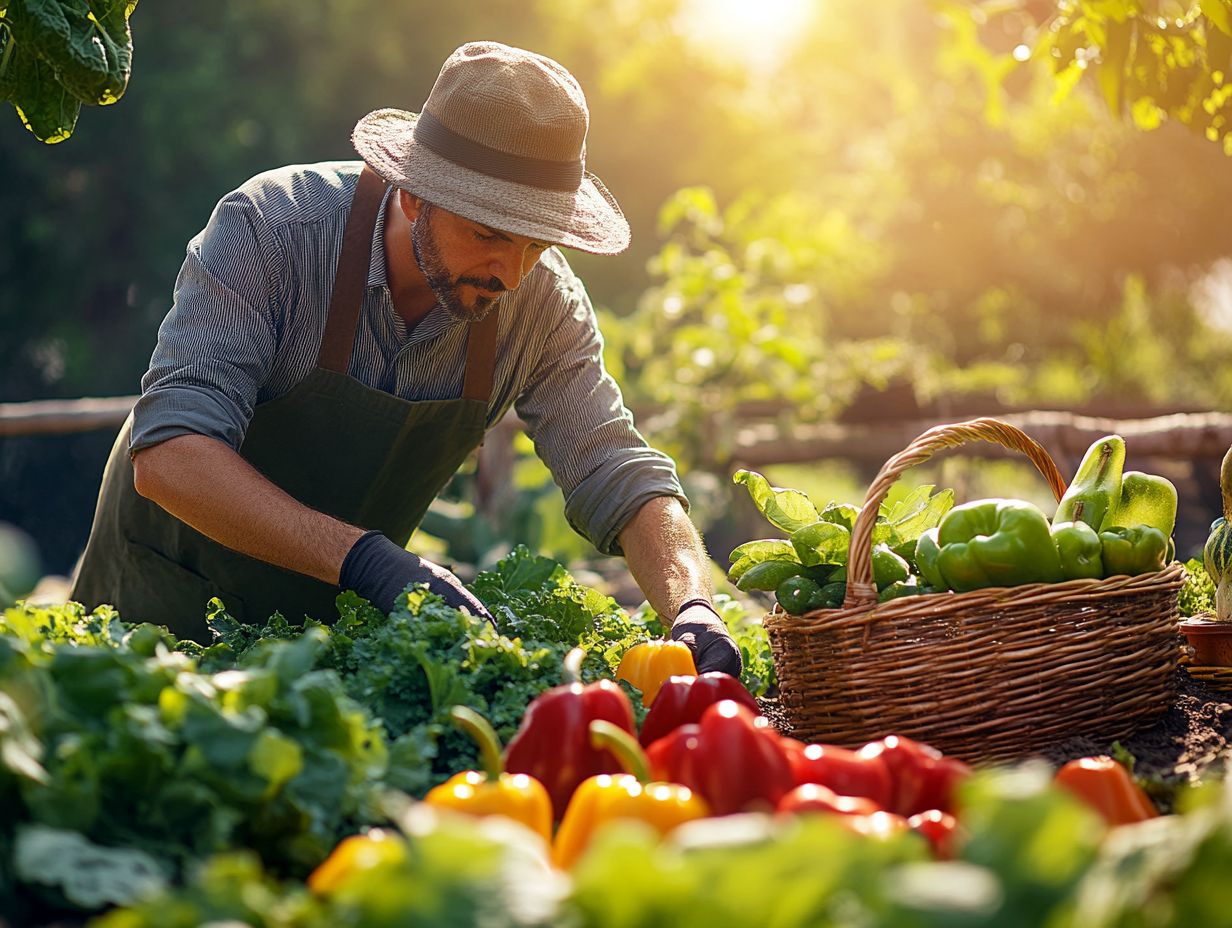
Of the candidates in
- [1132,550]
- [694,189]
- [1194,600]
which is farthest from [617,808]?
[694,189]

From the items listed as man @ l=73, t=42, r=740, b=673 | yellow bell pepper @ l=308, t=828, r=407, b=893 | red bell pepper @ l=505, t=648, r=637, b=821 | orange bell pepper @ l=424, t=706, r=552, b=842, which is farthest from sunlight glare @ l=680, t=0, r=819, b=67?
yellow bell pepper @ l=308, t=828, r=407, b=893

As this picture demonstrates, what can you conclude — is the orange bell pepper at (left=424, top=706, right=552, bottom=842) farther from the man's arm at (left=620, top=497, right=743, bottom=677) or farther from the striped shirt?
the striped shirt

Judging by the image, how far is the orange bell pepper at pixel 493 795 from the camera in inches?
56.1

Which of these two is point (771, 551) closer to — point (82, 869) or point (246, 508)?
point (246, 508)

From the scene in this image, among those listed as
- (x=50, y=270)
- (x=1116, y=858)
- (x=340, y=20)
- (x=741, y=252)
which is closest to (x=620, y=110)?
(x=340, y=20)

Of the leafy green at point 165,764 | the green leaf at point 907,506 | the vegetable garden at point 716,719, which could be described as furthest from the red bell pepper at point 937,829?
the green leaf at point 907,506

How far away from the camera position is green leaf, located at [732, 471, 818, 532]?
8.05ft

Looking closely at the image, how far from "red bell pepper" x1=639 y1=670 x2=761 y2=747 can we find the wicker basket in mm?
279

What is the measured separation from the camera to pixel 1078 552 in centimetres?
224

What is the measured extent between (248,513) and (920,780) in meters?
1.54

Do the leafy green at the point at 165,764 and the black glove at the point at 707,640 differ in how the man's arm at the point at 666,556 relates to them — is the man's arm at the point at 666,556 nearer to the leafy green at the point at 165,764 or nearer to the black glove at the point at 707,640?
the black glove at the point at 707,640

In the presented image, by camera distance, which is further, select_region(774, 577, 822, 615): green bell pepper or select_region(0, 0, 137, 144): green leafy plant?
select_region(774, 577, 822, 615): green bell pepper

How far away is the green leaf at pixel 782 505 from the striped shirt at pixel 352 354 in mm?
554

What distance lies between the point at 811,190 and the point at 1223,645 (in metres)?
16.6
